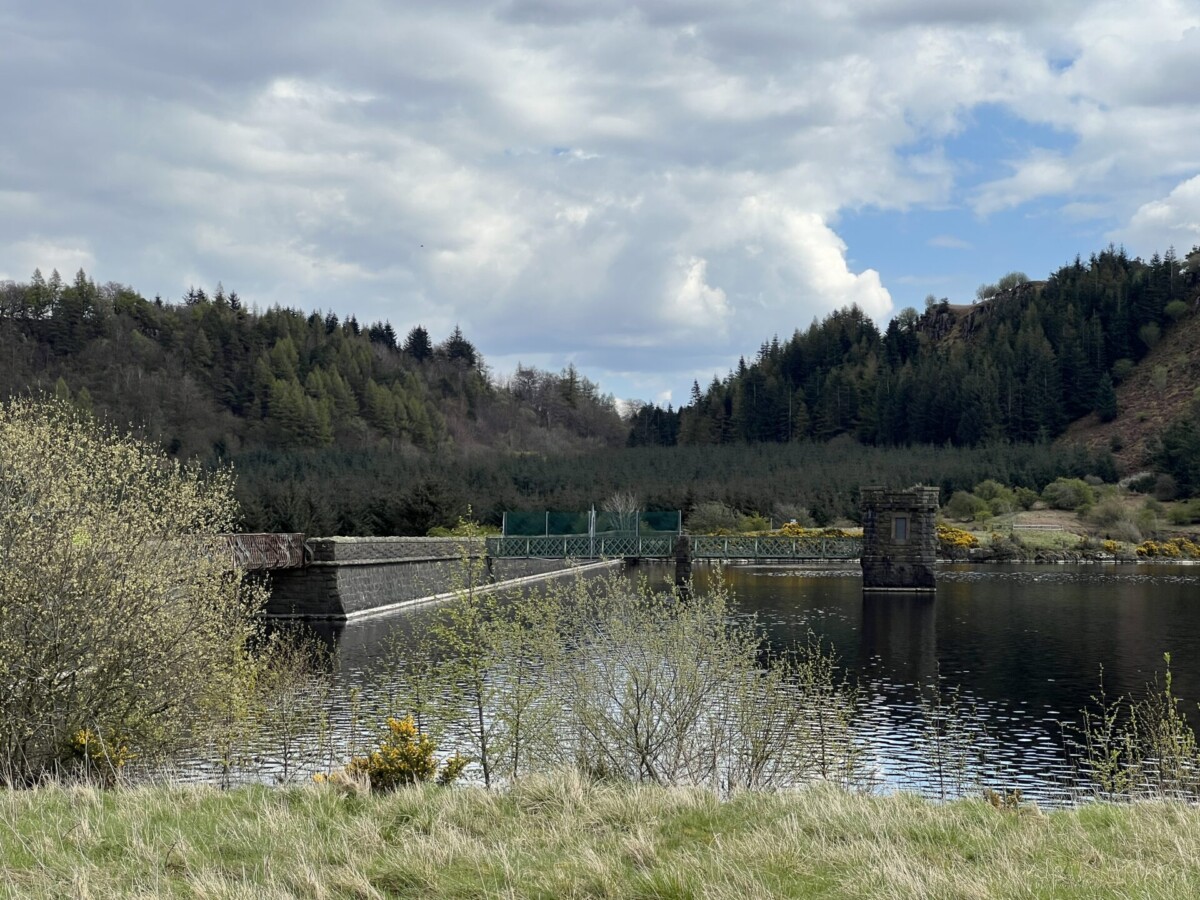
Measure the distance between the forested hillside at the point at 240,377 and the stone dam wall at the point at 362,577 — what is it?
214ft

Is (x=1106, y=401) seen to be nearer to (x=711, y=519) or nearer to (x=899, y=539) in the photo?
(x=711, y=519)

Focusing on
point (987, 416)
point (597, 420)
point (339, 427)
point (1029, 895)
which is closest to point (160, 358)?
point (339, 427)

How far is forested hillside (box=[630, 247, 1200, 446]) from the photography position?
120688 mm

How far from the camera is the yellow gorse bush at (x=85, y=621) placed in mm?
12594

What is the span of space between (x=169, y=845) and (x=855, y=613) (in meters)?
34.5

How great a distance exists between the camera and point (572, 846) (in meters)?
7.85

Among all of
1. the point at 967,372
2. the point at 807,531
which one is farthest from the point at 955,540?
the point at 967,372

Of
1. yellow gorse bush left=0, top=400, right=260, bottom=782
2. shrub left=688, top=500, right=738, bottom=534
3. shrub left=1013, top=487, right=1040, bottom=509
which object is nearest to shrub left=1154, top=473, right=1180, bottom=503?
shrub left=1013, top=487, right=1040, bottom=509

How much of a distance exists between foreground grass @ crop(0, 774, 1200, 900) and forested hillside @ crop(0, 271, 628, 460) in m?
96.5

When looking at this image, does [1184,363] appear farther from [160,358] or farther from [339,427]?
[160,358]

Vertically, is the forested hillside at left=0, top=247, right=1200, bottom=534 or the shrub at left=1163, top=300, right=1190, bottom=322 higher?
the shrub at left=1163, top=300, right=1190, bottom=322

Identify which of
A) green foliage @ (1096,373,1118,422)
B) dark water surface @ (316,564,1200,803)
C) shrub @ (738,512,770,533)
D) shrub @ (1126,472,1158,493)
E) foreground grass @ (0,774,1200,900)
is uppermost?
green foliage @ (1096,373,1118,422)

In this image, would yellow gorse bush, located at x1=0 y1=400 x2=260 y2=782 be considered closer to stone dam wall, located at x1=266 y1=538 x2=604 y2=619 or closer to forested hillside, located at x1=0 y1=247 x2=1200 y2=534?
stone dam wall, located at x1=266 y1=538 x2=604 y2=619

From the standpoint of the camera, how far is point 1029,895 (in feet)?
20.8
